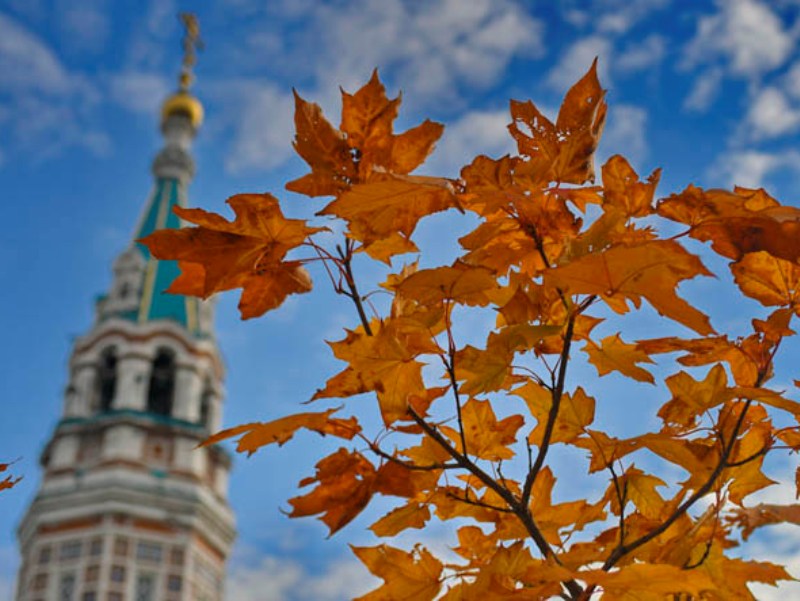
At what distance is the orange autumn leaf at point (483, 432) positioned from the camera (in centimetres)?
153

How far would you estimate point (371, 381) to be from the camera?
1.30 m

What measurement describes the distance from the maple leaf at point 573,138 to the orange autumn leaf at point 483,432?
0.41m

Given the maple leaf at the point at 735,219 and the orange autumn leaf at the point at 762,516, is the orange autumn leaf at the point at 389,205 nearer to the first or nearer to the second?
the maple leaf at the point at 735,219

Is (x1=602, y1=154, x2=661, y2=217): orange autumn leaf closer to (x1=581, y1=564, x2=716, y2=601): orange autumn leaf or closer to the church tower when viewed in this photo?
(x1=581, y1=564, x2=716, y2=601): orange autumn leaf

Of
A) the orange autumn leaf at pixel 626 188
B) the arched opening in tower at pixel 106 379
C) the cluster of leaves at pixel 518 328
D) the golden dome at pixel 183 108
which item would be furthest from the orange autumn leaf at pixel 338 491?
the golden dome at pixel 183 108

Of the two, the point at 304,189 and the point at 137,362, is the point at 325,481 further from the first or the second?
the point at 137,362

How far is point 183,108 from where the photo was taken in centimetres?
2531

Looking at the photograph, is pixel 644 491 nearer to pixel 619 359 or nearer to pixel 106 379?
pixel 619 359

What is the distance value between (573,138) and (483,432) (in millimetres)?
496

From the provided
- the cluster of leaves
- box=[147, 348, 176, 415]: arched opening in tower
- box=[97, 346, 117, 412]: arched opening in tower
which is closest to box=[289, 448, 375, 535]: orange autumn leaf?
the cluster of leaves

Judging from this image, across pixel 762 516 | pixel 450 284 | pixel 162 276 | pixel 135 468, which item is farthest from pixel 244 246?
pixel 162 276

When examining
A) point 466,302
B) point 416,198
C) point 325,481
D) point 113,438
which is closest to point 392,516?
point 325,481

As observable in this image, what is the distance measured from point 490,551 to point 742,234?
26.0 inches

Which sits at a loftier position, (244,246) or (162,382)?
(162,382)
